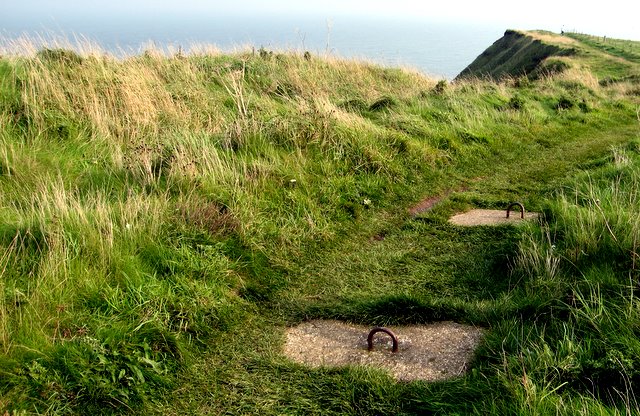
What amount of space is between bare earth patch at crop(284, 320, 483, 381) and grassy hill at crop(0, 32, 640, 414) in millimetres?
139

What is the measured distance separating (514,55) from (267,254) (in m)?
53.4

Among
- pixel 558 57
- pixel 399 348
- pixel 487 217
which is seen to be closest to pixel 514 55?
pixel 558 57

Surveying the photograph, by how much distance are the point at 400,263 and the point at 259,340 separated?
2.04 m

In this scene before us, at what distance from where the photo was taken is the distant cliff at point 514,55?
40781 millimetres

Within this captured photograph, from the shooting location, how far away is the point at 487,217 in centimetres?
696

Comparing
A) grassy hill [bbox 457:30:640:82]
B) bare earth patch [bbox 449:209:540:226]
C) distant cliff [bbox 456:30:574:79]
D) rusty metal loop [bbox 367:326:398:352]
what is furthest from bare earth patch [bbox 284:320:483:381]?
distant cliff [bbox 456:30:574:79]

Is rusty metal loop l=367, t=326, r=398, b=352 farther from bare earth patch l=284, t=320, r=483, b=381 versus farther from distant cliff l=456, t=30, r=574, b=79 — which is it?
distant cliff l=456, t=30, r=574, b=79

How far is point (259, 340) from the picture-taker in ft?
14.0

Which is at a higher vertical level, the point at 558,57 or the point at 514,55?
the point at 558,57

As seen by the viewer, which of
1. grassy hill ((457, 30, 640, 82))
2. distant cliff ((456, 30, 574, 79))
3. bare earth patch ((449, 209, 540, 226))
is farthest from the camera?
distant cliff ((456, 30, 574, 79))

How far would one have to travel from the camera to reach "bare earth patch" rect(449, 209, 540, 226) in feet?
22.0

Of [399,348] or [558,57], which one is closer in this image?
[399,348]

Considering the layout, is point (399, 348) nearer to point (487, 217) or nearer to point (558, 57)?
point (487, 217)

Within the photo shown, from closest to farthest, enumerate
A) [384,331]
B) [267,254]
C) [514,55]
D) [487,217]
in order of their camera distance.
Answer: [384,331] < [267,254] < [487,217] < [514,55]
